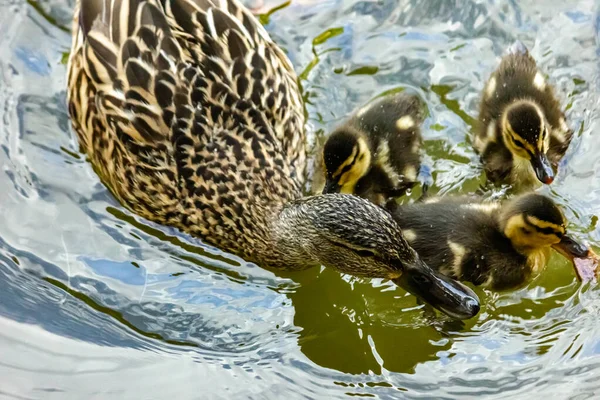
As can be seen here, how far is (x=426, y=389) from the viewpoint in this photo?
2.37 metres

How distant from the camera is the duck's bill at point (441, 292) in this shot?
2.28 meters

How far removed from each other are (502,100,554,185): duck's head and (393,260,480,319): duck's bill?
53 centimetres

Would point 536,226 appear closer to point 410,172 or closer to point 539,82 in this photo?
point 410,172

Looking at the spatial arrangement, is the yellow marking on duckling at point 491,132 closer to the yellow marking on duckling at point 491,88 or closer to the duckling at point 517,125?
the duckling at point 517,125

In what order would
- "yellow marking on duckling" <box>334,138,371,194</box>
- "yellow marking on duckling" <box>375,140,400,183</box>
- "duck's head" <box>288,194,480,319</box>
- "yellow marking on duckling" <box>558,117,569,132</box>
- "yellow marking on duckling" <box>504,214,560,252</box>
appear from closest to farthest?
"duck's head" <box>288,194,480,319</box>, "yellow marking on duckling" <box>504,214,560,252</box>, "yellow marking on duckling" <box>334,138,371,194</box>, "yellow marking on duckling" <box>375,140,400,183</box>, "yellow marking on duckling" <box>558,117,569,132</box>

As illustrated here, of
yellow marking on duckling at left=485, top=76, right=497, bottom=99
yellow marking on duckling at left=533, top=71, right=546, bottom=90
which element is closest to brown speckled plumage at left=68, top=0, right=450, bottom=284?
yellow marking on duckling at left=485, top=76, right=497, bottom=99

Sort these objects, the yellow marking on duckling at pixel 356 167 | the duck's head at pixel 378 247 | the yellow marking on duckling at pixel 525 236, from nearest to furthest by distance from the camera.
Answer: the duck's head at pixel 378 247, the yellow marking on duckling at pixel 525 236, the yellow marking on duckling at pixel 356 167

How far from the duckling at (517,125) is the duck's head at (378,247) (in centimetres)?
58

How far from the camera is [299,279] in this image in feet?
8.95

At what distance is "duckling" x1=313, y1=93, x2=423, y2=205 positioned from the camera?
8.68 ft

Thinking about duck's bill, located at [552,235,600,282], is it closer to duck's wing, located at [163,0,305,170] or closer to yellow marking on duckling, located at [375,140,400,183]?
yellow marking on duckling, located at [375,140,400,183]

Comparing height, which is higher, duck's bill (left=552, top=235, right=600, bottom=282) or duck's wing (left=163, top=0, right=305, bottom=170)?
duck's wing (left=163, top=0, right=305, bottom=170)

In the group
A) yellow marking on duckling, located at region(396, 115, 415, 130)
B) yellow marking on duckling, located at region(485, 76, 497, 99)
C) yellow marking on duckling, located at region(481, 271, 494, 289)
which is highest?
yellow marking on duckling, located at region(485, 76, 497, 99)

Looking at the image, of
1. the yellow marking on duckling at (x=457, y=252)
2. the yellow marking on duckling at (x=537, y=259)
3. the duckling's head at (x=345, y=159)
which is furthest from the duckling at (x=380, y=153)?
the yellow marking on duckling at (x=537, y=259)
